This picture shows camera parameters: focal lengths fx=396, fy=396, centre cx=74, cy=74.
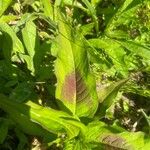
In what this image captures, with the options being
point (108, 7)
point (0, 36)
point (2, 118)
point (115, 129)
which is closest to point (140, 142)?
point (115, 129)

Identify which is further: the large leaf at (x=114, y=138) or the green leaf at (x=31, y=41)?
the green leaf at (x=31, y=41)

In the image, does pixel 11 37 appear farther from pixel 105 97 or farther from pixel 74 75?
pixel 105 97

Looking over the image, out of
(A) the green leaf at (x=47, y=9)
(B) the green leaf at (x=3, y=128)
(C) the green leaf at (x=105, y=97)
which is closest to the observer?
(C) the green leaf at (x=105, y=97)

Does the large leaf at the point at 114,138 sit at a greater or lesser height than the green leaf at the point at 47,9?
lesser

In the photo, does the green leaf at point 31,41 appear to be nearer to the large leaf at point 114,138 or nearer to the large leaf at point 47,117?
the large leaf at point 47,117

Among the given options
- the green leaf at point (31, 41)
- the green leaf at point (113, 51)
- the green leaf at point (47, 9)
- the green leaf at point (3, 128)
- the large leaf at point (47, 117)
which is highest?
the green leaf at point (47, 9)

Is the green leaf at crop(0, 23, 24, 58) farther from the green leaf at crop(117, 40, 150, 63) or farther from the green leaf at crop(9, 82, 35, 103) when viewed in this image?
the green leaf at crop(117, 40, 150, 63)

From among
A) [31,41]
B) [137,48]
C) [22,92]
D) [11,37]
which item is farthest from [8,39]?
[137,48]

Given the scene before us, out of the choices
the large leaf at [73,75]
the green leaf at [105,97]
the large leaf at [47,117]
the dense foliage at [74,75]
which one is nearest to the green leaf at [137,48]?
the dense foliage at [74,75]

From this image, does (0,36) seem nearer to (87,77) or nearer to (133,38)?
(87,77)
